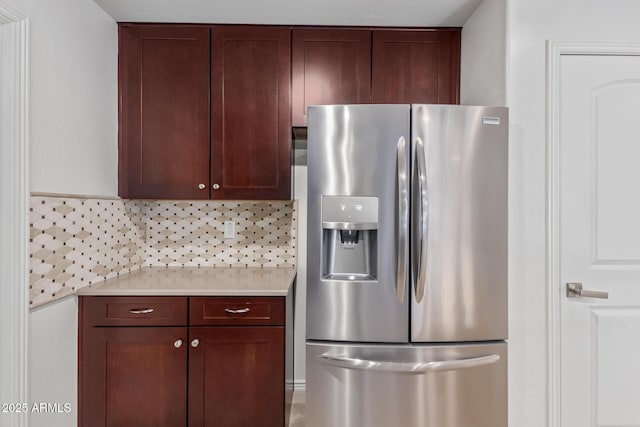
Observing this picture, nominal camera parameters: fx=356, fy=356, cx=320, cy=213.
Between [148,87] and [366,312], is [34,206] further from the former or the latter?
[366,312]

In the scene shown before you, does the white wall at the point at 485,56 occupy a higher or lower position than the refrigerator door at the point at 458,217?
higher

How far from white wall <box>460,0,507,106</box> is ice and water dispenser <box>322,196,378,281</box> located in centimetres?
85

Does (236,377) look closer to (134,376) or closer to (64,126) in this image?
(134,376)

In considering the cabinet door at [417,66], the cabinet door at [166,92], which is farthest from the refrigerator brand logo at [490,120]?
the cabinet door at [166,92]

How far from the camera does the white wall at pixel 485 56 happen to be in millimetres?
1680

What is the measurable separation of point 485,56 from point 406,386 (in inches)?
64.3

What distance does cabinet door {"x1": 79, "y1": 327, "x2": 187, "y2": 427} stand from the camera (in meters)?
1.71

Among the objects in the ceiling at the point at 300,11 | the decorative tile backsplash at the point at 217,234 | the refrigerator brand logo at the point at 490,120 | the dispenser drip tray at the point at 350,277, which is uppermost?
the ceiling at the point at 300,11
